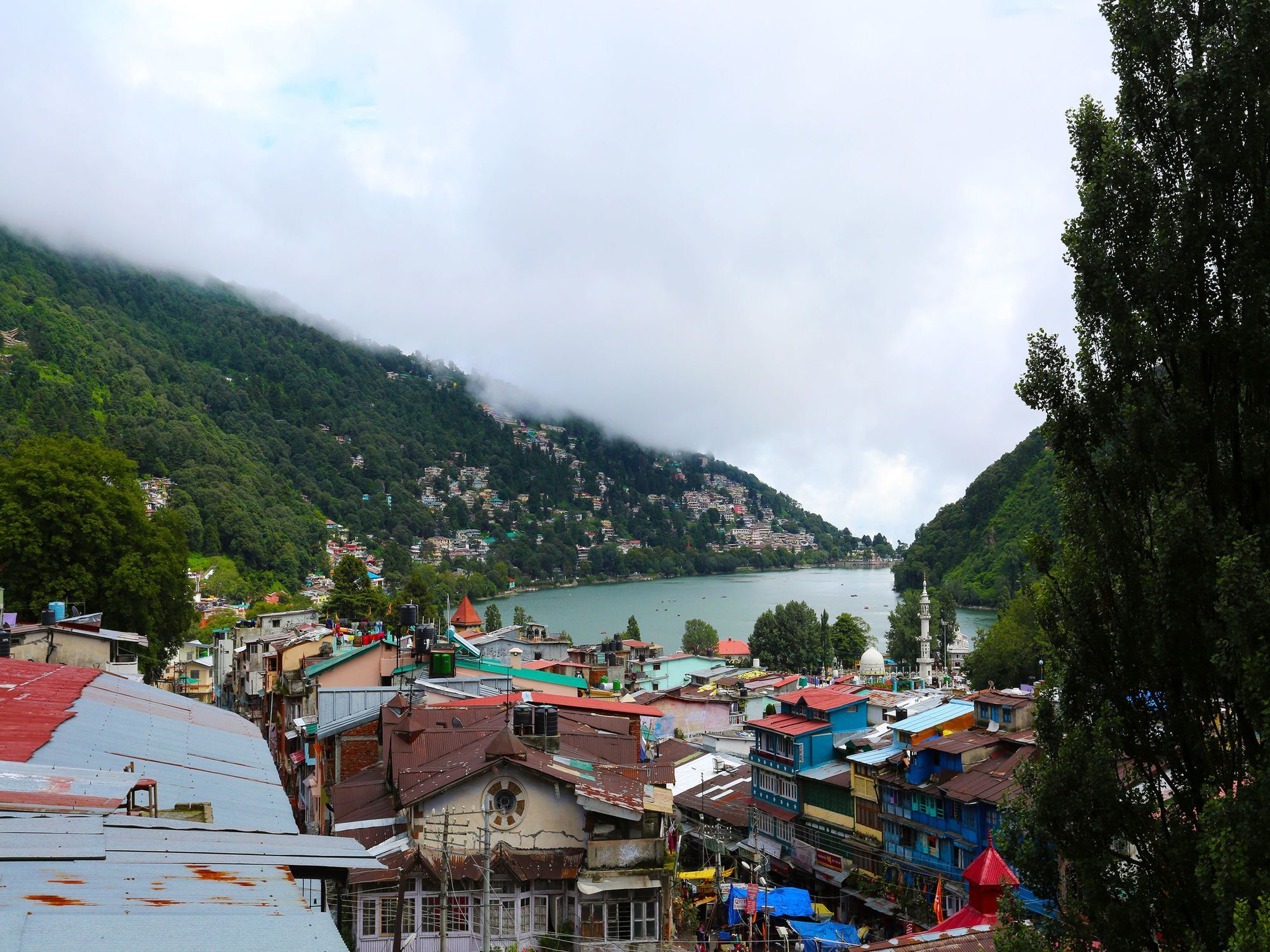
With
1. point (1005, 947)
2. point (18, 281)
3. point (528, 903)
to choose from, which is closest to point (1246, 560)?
point (1005, 947)

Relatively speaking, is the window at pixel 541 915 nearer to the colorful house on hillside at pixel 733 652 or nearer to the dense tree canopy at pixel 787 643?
the colorful house on hillside at pixel 733 652

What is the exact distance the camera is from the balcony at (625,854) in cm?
1166

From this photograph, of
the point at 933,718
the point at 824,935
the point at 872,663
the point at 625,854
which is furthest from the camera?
the point at 872,663

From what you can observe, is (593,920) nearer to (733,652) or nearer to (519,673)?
(519,673)

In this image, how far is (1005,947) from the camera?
6.45m

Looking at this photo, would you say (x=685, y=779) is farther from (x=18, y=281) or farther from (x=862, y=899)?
(x=18, y=281)

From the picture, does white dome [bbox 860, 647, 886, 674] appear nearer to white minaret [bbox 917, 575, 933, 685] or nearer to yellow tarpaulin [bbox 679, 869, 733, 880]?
white minaret [bbox 917, 575, 933, 685]

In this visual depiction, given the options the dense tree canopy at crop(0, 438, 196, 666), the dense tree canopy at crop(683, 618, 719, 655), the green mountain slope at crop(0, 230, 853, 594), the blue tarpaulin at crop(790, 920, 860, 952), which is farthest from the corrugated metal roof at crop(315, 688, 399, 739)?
the dense tree canopy at crop(683, 618, 719, 655)

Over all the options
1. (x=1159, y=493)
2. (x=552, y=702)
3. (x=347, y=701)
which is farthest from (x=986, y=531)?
(x=1159, y=493)

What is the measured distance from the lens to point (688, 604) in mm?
136000

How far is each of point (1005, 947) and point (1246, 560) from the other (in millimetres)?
2939

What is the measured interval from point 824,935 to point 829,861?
22.4 feet

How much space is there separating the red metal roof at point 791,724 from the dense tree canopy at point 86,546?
→ 57.7 feet

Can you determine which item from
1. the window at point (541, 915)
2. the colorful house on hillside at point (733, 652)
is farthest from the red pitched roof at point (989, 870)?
the colorful house on hillside at point (733, 652)
